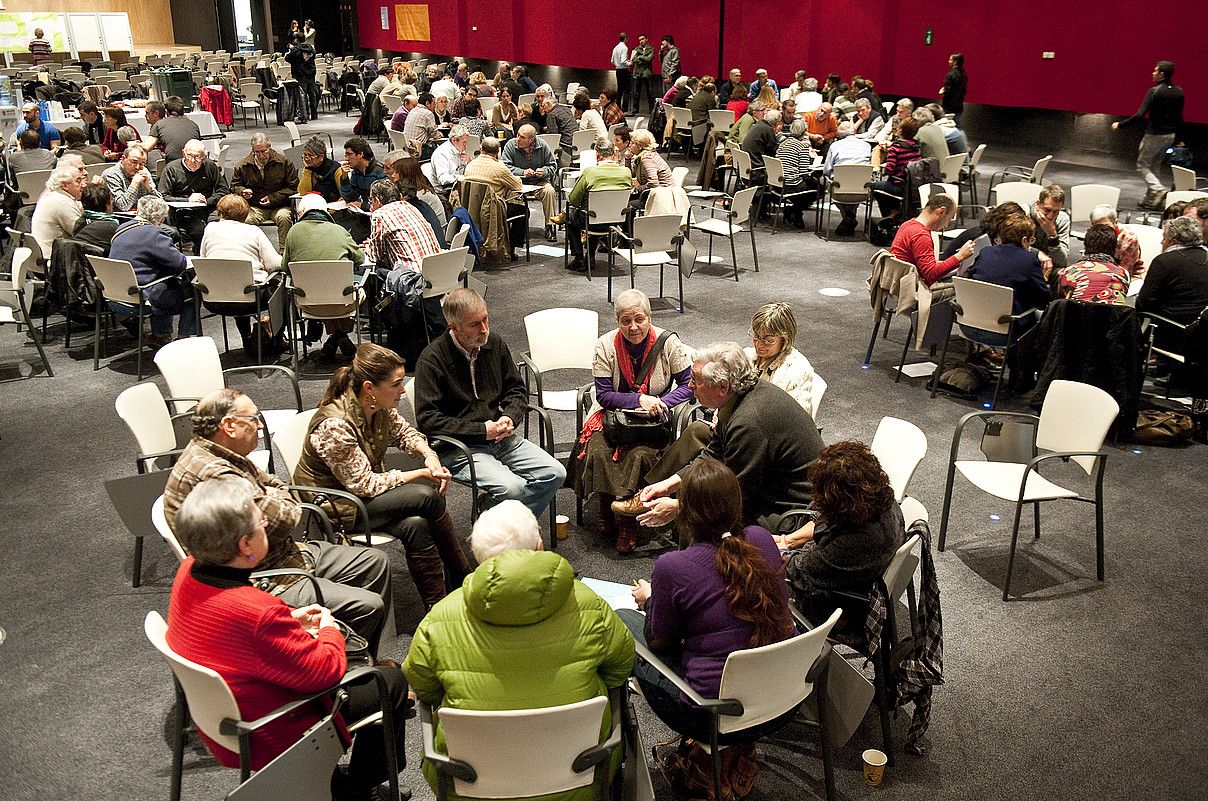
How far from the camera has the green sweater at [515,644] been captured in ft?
7.75

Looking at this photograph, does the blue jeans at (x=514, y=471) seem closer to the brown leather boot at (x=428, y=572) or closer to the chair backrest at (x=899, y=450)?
the brown leather boot at (x=428, y=572)

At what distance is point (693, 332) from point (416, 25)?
937 inches

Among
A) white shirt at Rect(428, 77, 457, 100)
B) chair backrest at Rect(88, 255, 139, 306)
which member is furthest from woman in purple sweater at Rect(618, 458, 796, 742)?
white shirt at Rect(428, 77, 457, 100)

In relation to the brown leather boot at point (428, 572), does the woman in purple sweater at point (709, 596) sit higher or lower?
higher

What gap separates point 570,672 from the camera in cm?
242

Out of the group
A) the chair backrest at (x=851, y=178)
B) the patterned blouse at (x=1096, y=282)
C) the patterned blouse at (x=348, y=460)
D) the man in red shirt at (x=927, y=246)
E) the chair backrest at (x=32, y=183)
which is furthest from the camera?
the chair backrest at (x=851, y=178)

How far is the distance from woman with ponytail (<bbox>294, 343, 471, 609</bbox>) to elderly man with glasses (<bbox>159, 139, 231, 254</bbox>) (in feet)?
18.1

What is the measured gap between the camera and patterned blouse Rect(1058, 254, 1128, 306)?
18.1 ft

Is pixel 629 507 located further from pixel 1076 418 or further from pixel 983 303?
pixel 983 303

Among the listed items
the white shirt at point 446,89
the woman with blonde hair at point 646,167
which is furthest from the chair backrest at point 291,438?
the white shirt at point 446,89

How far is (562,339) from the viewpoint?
5207 millimetres

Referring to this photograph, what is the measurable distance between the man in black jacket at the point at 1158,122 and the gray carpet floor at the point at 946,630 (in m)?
6.44

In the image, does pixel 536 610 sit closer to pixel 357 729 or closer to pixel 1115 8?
pixel 357 729

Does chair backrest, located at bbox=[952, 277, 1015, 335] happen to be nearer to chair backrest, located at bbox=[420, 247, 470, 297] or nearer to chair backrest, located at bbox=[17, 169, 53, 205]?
chair backrest, located at bbox=[420, 247, 470, 297]
